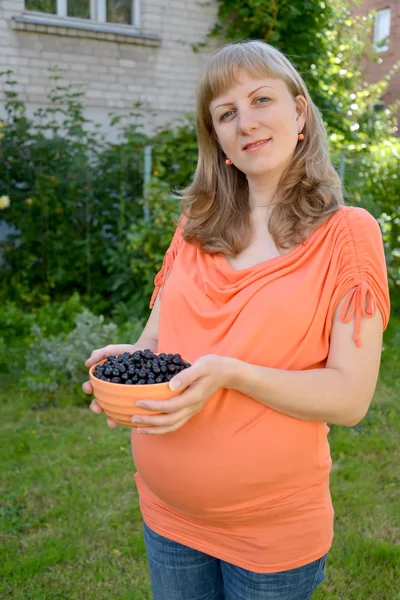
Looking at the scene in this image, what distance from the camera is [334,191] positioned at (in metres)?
1.69

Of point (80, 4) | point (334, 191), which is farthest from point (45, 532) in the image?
point (80, 4)

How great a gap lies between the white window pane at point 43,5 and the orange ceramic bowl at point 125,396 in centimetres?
708

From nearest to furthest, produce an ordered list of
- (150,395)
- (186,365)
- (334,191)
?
(150,395), (186,365), (334,191)

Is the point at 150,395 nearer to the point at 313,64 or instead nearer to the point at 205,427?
the point at 205,427


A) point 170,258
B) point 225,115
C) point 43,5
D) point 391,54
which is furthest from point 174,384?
point 391,54

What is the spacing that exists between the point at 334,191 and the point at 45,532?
2398 millimetres

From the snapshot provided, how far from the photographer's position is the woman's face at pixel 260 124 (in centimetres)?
165

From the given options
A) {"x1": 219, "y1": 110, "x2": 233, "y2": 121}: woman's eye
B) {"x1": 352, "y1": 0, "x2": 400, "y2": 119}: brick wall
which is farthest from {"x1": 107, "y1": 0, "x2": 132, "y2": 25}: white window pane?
{"x1": 352, "y1": 0, "x2": 400, "y2": 119}: brick wall

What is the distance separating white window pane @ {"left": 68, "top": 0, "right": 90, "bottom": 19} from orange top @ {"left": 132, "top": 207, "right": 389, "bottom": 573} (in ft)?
23.6

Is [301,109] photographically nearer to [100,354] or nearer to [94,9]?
[100,354]

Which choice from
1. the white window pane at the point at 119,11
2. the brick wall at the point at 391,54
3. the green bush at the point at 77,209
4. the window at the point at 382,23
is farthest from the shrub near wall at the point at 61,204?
the window at the point at 382,23

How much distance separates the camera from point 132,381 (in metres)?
1.49

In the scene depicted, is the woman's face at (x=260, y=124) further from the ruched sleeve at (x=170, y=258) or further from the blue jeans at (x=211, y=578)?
the blue jeans at (x=211, y=578)

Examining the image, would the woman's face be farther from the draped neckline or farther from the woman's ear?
the draped neckline
